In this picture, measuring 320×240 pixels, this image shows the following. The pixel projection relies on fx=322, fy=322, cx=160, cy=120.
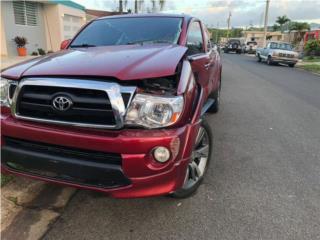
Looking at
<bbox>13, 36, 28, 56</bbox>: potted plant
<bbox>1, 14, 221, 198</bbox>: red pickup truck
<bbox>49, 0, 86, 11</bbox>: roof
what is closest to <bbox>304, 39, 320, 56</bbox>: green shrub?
Result: <bbox>49, 0, 86, 11</bbox>: roof

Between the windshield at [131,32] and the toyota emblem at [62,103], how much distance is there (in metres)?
1.60

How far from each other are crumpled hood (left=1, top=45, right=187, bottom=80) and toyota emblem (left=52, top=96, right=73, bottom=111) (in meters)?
0.20

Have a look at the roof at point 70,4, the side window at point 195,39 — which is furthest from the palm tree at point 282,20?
the side window at point 195,39

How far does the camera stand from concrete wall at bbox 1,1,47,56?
16641 mm

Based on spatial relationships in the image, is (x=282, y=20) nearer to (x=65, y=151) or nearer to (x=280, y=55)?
(x=280, y=55)

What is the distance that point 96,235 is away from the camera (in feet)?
8.52

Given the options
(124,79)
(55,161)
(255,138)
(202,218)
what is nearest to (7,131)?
(55,161)

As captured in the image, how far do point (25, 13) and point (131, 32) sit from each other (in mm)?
16557

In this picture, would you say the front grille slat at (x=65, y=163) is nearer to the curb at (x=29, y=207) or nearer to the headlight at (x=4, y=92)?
the headlight at (x=4, y=92)

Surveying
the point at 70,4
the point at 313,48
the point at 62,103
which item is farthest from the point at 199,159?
the point at 313,48

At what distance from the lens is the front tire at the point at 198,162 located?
3.04 m

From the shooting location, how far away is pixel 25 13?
1808 centimetres

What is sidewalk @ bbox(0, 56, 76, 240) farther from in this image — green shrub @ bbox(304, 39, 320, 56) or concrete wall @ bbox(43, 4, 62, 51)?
green shrub @ bbox(304, 39, 320, 56)

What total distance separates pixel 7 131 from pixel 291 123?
5120 millimetres
